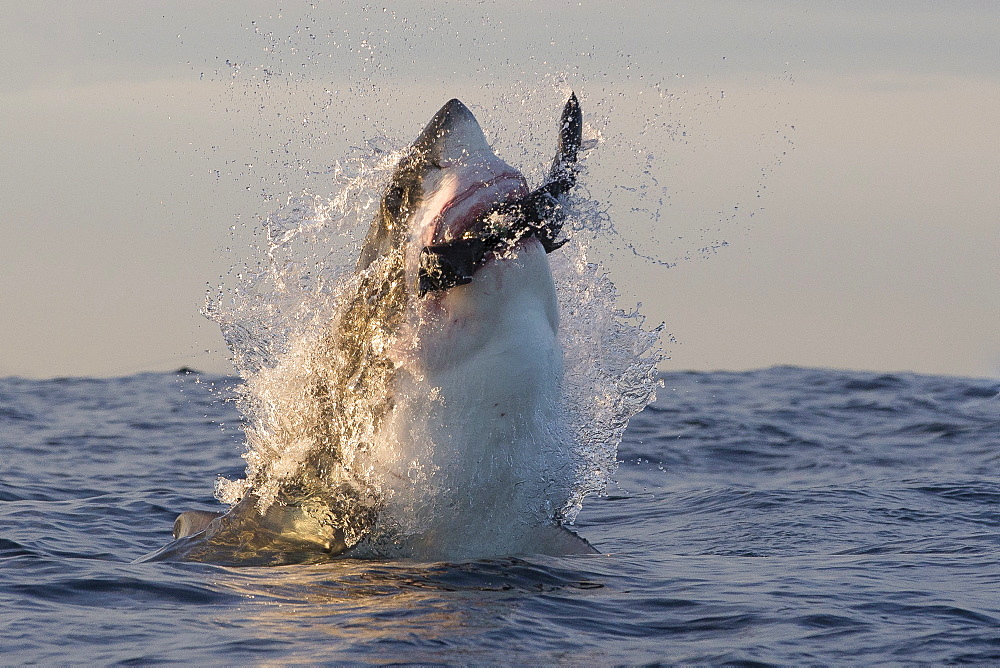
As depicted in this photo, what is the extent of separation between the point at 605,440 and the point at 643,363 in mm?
708

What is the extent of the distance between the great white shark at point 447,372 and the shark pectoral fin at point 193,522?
2.22ft

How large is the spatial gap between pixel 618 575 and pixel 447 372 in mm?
2011

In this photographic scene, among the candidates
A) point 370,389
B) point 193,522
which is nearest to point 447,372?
point 370,389

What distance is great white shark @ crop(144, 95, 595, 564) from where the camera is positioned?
6855mm

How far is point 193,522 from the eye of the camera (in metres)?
8.69

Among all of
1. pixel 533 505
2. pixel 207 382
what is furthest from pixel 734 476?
pixel 207 382

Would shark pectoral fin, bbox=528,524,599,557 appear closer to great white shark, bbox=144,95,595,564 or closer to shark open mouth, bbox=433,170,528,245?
Answer: great white shark, bbox=144,95,595,564

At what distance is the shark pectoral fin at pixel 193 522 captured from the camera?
8570 millimetres

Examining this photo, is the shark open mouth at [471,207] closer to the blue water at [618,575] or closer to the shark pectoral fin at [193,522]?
the blue water at [618,575]

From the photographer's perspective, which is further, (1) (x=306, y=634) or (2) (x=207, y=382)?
(2) (x=207, y=382)

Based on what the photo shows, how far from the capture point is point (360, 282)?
24.8ft

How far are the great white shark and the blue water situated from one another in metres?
0.30

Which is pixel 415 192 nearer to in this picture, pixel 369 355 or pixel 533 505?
pixel 369 355

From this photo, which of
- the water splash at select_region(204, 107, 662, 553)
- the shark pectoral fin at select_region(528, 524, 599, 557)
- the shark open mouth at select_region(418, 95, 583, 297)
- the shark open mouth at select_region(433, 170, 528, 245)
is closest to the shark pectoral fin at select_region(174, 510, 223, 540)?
the water splash at select_region(204, 107, 662, 553)
